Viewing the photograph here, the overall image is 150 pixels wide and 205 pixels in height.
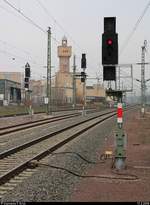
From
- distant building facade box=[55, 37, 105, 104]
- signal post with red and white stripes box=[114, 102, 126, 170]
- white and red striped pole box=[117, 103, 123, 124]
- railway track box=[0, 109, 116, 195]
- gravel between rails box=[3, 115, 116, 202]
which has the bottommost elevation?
gravel between rails box=[3, 115, 116, 202]

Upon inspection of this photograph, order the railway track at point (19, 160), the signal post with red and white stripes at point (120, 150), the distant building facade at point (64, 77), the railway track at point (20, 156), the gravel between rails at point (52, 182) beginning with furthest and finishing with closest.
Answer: the distant building facade at point (64, 77)
the signal post with red and white stripes at point (120, 150)
the railway track at point (20, 156)
the railway track at point (19, 160)
the gravel between rails at point (52, 182)

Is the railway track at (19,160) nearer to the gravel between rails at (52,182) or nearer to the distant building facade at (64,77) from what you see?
the gravel between rails at (52,182)

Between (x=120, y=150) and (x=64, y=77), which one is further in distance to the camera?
(x=64, y=77)

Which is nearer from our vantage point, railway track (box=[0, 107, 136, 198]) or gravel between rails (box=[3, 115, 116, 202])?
gravel between rails (box=[3, 115, 116, 202])

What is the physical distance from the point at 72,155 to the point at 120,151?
3.96 metres

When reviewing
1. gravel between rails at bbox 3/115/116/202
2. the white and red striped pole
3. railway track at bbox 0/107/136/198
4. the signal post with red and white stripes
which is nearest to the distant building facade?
railway track at bbox 0/107/136/198

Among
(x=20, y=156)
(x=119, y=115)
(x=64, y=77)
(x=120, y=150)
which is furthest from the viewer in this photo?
(x=64, y=77)

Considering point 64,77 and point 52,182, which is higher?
point 64,77

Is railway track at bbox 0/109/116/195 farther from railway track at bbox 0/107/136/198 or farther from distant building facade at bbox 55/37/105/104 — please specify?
distant building facade at bbox 55/37/105/104

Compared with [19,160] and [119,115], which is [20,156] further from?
[119,115]

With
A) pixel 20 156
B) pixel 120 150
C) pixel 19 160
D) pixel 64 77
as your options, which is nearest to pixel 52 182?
pixel 120 150

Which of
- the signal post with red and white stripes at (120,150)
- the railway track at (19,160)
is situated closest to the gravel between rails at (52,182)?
the railway track at (19,160)

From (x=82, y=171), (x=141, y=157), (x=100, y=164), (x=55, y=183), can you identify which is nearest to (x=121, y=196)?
(x=55, y=183)

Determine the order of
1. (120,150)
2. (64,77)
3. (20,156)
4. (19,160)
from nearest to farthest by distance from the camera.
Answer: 1. (120,150)
2. (19,160)
3. (20,156)
4. (64,77)
